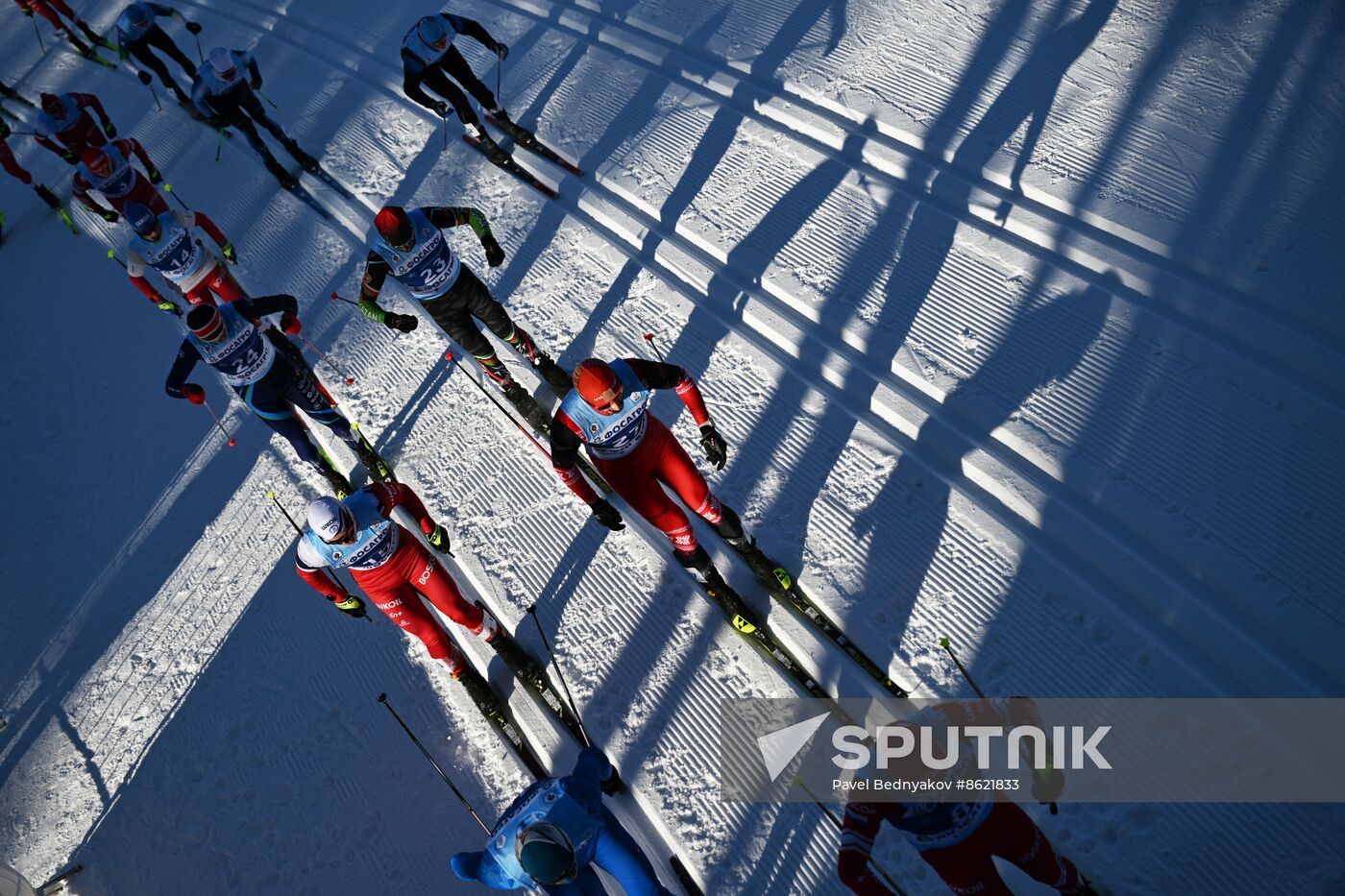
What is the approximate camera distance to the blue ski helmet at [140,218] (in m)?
5.87

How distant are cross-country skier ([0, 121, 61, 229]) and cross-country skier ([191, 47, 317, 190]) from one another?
2.19m

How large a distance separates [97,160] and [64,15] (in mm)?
5774

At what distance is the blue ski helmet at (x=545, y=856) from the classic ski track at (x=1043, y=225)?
4424 mm

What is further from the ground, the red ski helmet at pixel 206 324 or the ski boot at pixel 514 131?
the ski boot at pixel 514 131

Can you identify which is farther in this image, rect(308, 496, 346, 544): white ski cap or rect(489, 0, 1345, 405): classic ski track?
rect(489, 0, 1345, 405): classic ski track

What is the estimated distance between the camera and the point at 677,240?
6395 millimetres

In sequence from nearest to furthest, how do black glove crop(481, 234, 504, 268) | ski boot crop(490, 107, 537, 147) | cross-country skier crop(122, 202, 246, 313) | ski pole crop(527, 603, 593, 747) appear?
1. ski pole crop(527, 603, 593, 747)
2. black glove crop(481, 234, 504, 268)
3. cross-country skier crop(122, 202, 246, 313)
4. ski boot crop(490, 107, 537, 147)

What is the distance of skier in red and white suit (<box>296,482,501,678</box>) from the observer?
4195mm

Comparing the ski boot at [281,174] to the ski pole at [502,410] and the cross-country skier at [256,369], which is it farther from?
the ski pole at [502,410]

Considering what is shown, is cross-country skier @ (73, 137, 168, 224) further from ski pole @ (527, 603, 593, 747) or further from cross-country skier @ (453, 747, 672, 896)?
cross-country skier @ (453, 747, 672, 896)

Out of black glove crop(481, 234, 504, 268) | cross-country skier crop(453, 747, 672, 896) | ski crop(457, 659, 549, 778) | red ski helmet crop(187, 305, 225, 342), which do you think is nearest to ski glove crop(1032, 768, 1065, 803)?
cross-country skier crop(453, 747, 672, 896)

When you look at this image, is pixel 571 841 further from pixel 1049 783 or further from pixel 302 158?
pixel 302 158

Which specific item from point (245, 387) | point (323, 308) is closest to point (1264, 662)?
point (245, 387)

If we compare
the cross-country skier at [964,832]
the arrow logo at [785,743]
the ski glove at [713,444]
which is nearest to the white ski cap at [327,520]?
the ski glove at [713,444]
